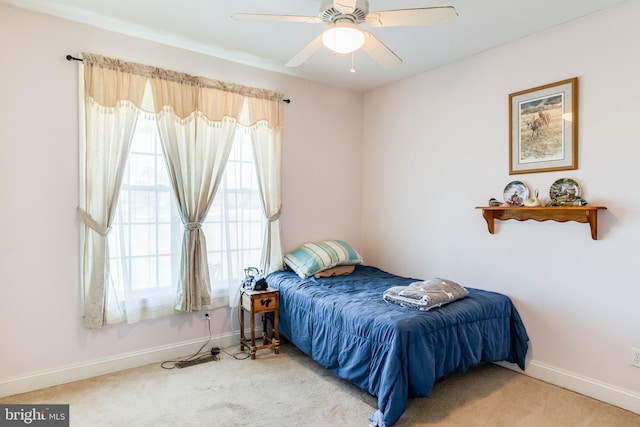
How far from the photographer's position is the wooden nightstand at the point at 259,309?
3.14 metres

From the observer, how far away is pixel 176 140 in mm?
3115

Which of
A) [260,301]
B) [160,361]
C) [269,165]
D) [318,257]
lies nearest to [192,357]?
[160,361]

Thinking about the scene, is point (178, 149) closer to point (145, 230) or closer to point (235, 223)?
point (145, 230)

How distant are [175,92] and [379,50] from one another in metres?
1.79

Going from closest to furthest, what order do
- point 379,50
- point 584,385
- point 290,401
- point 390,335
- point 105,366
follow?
point 390,335 → point 379,50 → point 290,401 → point 584,385 → point 105,366

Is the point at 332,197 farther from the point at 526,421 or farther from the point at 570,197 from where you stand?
the point at 526,421

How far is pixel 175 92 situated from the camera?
313cm

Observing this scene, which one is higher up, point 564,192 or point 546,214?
point 564,192

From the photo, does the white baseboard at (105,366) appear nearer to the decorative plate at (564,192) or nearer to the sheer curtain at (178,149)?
the sheer curtain at (178,149)

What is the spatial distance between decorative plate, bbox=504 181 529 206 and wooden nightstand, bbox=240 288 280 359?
6.85 ft

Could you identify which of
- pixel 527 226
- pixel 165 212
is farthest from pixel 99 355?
pixel 527 226

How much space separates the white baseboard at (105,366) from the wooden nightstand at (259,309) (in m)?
0.32

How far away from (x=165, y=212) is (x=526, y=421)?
Answer: 9.83ft

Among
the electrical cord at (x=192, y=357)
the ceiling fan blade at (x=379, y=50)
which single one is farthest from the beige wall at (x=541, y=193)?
the electrical cord at (x=192, y=357)
